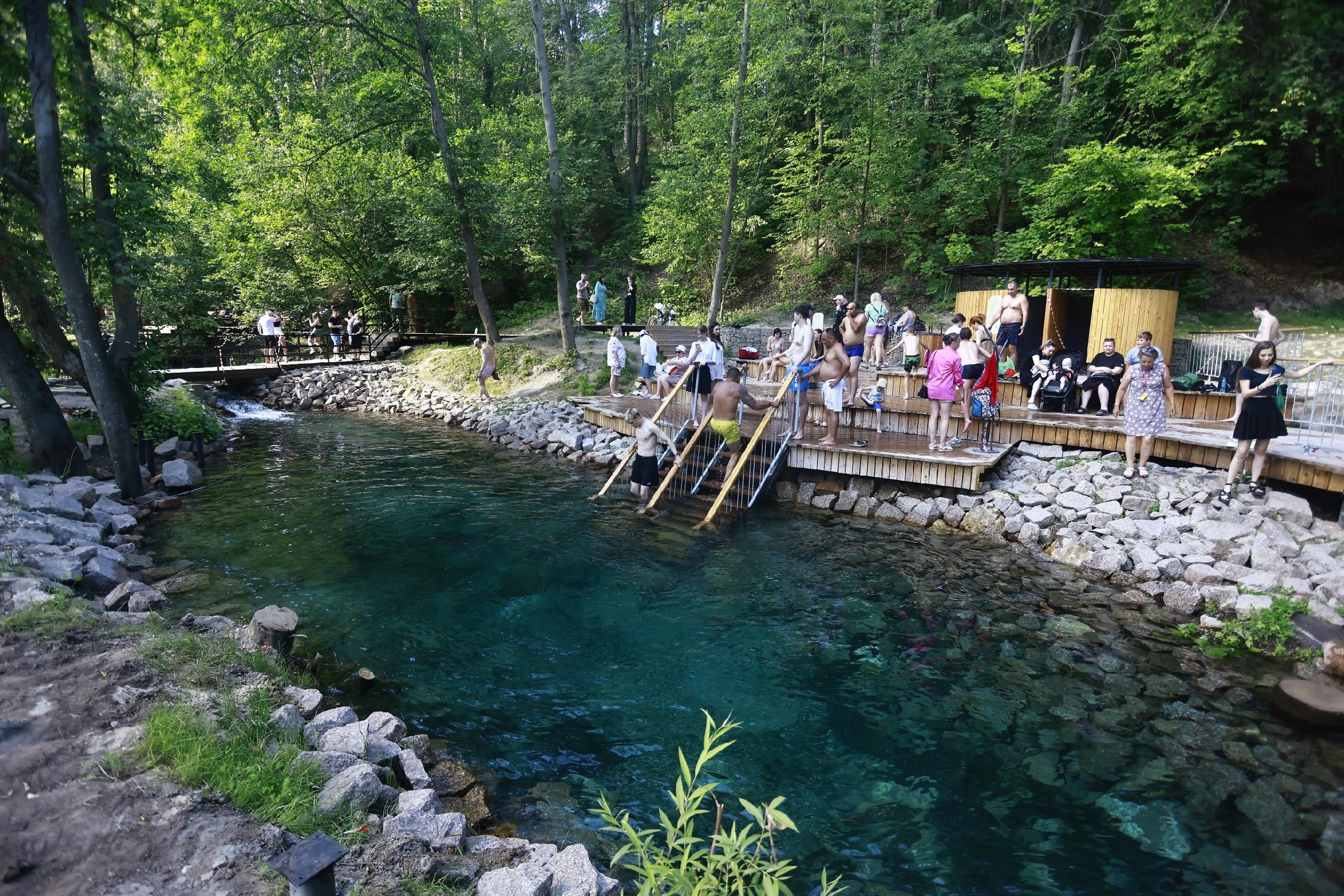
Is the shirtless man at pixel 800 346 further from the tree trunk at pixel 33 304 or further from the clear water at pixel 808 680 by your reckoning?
the tree trunk at pixel 33 304

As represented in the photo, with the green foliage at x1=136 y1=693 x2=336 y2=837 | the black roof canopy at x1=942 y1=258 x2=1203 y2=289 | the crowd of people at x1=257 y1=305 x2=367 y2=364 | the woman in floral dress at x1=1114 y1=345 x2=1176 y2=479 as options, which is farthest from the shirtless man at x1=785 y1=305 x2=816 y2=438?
the crowd of people at x1=257 y1=305 x2=367 y2=364

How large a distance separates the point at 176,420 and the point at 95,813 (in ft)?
43.2

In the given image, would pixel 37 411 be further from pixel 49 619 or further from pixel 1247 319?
pixel 1247 319

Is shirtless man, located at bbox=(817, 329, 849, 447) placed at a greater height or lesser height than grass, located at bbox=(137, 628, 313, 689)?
greater

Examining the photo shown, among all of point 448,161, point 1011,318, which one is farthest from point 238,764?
point 448,161

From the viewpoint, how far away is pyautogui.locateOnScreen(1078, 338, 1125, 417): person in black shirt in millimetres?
12578

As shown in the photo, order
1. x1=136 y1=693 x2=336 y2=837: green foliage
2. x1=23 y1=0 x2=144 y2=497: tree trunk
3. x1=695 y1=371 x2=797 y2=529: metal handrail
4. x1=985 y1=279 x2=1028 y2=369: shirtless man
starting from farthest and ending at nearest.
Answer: x1=985 y1=279 x2=1028 y2=369: shirtless man < x1=695 y1=371 x2=797 y2=529: metal handrail < x1=23 y1=0 x2=144 y2=497: tree trunk < x1=136 y1=693 x2=336 y2=837: green foliage

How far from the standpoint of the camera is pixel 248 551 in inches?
378

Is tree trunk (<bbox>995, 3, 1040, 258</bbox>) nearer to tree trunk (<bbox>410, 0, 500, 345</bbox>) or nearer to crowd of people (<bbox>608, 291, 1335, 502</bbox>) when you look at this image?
crowd of people (<bbox>608, 291, 1335, 502</bbox>)

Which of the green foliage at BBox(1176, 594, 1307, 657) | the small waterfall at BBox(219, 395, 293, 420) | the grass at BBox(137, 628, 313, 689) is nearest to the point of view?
the grass at BBox(137, 628, 313, 689)

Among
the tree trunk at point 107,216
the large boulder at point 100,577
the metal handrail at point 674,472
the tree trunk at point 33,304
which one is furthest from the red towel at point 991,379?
the tree trunk at point 33,304

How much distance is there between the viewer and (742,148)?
73.5ft

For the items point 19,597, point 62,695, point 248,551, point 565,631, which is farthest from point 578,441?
point 62,695

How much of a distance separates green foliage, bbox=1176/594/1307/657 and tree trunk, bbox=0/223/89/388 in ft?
48.3
